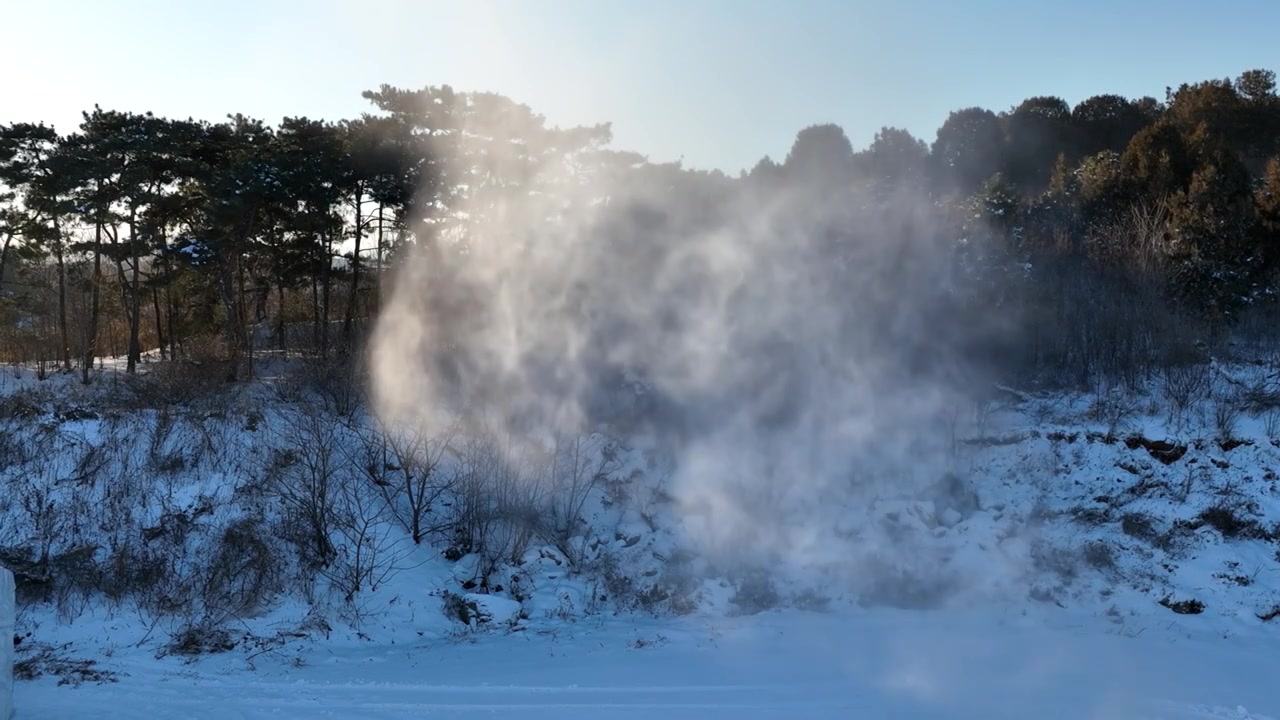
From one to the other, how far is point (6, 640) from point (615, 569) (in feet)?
24.3

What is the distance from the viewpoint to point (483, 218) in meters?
22.1

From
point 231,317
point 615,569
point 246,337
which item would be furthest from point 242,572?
point 231,317

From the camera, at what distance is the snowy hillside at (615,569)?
8758 millimetres

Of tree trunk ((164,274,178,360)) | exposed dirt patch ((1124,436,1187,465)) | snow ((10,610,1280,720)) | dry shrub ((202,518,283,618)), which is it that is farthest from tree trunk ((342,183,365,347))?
exposed dirt patch ((1124,436,1187,465))

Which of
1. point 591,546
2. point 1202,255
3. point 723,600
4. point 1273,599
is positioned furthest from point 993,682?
point 1202,255

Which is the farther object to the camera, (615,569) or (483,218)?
(483,218)

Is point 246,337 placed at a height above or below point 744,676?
above

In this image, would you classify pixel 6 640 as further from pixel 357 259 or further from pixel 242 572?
pixel 357 259

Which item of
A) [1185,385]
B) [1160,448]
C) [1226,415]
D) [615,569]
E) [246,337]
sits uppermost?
[1185,385]

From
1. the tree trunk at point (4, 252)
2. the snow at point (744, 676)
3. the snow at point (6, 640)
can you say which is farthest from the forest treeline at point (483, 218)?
the snow at point (6, 640)

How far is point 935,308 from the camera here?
55.2 ft

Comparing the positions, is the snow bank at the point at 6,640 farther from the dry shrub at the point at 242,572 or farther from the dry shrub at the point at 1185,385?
the dry shrub at the point at 1185,385

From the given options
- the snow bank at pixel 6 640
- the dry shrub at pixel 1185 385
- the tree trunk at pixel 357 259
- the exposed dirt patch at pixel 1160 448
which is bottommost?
the snow bank at pixel 6 640

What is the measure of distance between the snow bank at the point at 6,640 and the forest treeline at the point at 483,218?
34.8 ft
